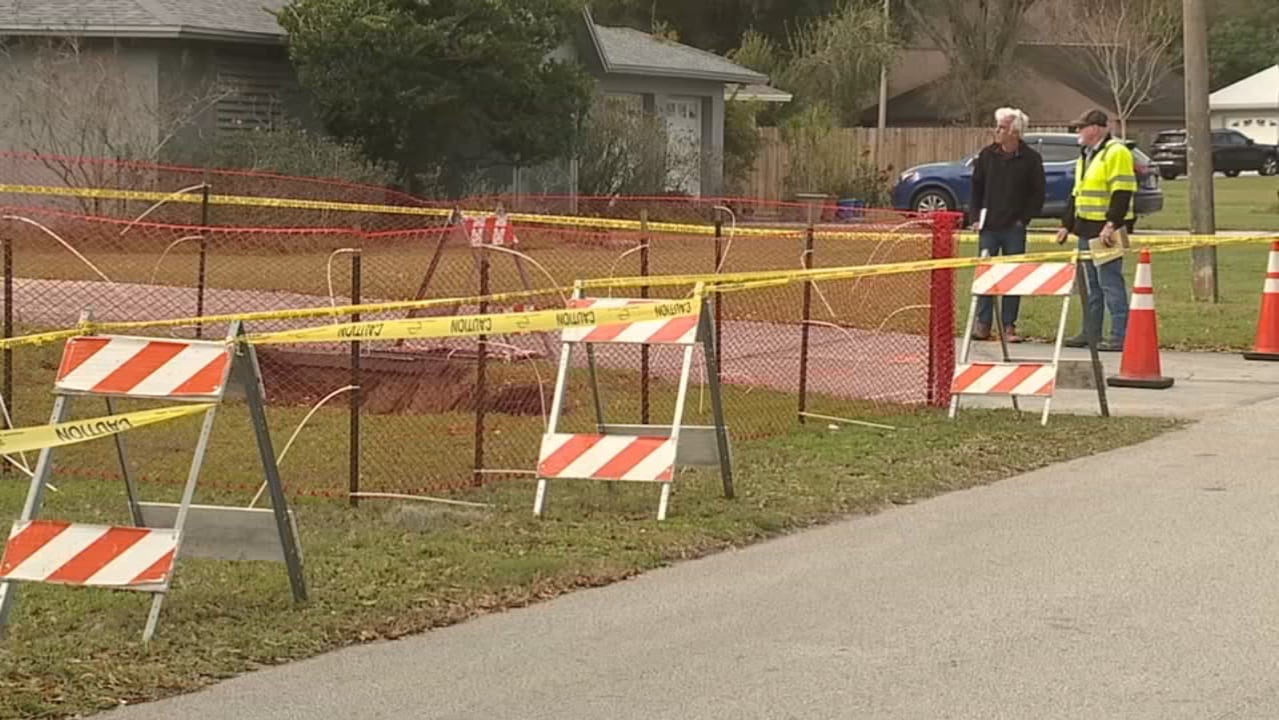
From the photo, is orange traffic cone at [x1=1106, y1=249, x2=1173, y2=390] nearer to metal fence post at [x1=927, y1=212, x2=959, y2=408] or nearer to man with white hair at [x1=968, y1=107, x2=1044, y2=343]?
metal fence post at [x1=927, y1=212, x2=959, y2=408]

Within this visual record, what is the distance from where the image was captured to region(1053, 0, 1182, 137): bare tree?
71.2 m

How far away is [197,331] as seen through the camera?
603 inches

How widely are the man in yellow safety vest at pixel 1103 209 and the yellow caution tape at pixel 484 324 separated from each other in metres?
7.16

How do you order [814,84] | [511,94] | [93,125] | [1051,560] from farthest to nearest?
[814,84]
[511,94]
[93,125]
[1051,560]

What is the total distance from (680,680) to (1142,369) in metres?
9.10

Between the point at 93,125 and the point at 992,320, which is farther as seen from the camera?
the point at 93,125

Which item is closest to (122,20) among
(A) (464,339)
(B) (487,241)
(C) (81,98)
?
(C) (81,98)

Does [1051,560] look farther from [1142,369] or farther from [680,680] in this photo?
[1142,369]

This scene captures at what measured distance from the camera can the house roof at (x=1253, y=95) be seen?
87.9m

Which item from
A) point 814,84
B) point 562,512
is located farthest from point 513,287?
point 814,84

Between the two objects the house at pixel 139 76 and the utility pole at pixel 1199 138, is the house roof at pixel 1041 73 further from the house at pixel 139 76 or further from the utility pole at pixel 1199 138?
the utility pole at pixel 1199 138

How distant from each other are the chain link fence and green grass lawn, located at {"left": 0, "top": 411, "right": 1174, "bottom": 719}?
24.0 inches

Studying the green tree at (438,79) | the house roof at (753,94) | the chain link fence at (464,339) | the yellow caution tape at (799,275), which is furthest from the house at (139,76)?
the house roof at (753,94)

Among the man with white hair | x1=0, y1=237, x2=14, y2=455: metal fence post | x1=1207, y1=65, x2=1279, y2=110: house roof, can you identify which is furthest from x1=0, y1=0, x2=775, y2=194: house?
x1=1207, y1=65, x2=1279, y2=110: house roof
